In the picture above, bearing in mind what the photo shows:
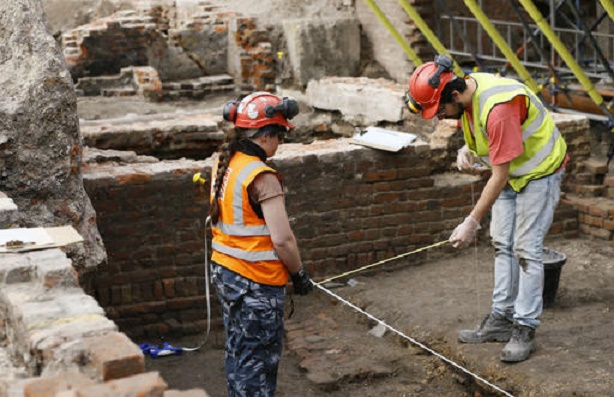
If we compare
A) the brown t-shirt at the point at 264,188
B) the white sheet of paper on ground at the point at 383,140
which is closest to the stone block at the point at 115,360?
the brown t-shirt at the point at 264,188

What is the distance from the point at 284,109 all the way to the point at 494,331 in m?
2.10

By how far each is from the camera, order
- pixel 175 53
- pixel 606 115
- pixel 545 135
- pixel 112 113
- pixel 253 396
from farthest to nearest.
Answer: pixel 175 53
pixel 112 113
pixel 606 115
pixel 545 135
pixel 253 396

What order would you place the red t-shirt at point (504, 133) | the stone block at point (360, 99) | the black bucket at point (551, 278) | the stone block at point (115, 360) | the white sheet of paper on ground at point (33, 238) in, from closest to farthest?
the stone block at point (115, 360), the white sheet of paper on ground at point (33, 238), the red t-shirt at point (504, 133), the black bucket at point (551, 278), the stone block at point (360, 99)

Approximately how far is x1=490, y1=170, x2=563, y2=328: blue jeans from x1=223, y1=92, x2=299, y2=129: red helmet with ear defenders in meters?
1.57

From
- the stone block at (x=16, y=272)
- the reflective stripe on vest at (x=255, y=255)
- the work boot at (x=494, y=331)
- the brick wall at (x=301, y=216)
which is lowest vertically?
the work boot at (x=494, y=331)

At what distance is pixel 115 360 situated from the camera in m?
3.11

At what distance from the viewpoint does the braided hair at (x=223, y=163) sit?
462 cm

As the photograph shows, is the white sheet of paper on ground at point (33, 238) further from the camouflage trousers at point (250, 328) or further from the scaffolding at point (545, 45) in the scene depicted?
the scaffolding at point (545, 45)

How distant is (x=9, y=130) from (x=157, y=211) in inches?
59.1

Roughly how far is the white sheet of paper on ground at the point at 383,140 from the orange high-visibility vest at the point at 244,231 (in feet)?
9.35

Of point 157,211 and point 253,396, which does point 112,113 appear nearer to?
point 157,211

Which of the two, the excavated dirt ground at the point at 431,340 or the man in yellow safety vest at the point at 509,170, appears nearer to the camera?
the man in yellow safety vest at the point at 509,170

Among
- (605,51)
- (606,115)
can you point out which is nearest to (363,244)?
(606,115)

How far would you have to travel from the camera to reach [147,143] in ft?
27.7
